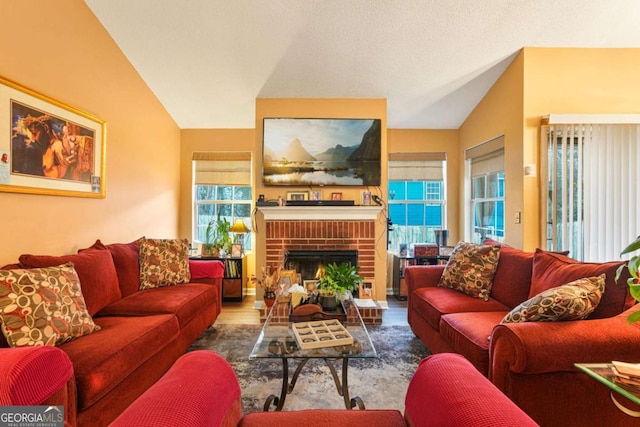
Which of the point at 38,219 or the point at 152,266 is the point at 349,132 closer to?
the point at 152,266

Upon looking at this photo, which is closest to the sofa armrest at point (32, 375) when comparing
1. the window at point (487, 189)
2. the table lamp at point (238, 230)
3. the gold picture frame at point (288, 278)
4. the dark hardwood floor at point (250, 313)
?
the gold picture frame at point (288, 278)

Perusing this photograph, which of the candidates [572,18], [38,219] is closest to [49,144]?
[38,219]

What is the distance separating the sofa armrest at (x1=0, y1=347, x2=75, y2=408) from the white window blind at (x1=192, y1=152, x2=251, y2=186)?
3.48m

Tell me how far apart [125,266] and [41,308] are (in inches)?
42.6

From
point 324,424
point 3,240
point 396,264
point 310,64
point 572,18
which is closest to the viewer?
point 324,424

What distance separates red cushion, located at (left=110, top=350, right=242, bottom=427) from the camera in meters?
0.76

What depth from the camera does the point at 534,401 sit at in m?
1.45

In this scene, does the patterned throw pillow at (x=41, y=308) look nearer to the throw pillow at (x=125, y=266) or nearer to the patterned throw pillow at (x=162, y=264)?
the throw pillow at (x=125, y=266)

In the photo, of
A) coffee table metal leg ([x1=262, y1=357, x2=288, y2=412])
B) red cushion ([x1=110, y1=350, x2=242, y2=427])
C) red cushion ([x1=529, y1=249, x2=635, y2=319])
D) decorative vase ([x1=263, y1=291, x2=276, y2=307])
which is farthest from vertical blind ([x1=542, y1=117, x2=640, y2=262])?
red cushion ([x1=110, y1=350, x2=242, y2=427])

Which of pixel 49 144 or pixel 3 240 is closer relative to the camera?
pixel 3 240

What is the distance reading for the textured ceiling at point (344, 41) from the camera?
259 centimetres

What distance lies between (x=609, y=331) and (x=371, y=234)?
2.45m

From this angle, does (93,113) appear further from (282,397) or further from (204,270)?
(282,397)

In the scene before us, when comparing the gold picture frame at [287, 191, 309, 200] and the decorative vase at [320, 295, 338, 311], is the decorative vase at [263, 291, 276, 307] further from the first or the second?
the gold picture frame at [287, 191, 309, 200]
